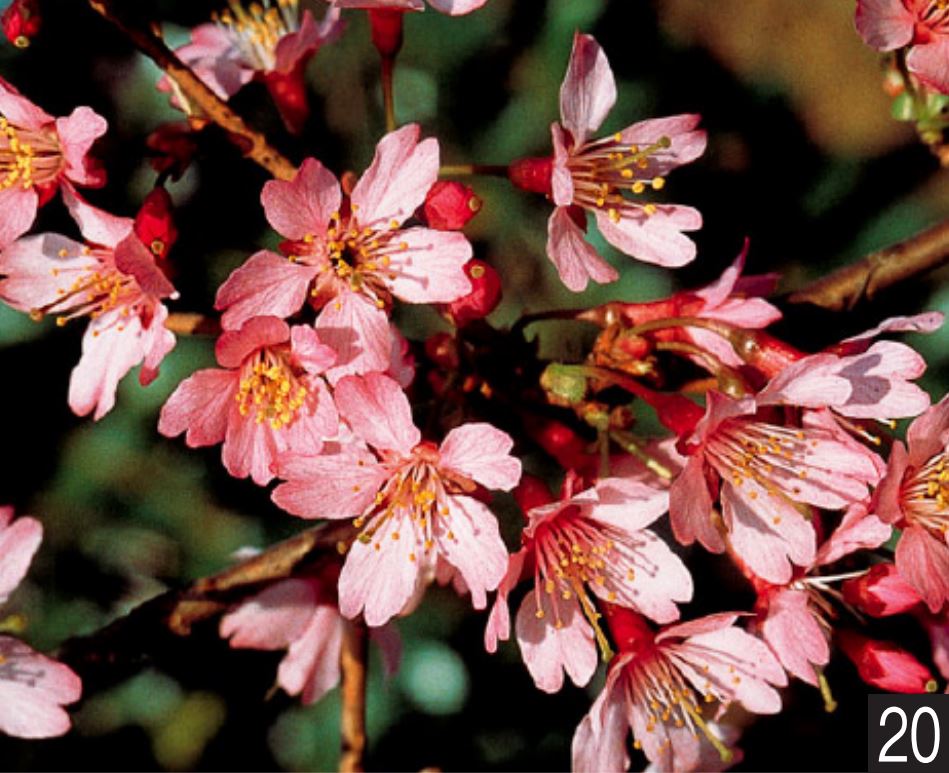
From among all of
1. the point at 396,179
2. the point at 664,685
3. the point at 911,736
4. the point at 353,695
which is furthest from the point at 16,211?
the point at 911,736

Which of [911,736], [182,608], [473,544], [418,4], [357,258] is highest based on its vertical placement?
→ [418,4]

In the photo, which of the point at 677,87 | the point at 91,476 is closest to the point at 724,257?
the point at 677,87

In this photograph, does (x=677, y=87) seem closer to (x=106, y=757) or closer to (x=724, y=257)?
(x=724, y=257)

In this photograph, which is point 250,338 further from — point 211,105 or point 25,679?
point 25,679

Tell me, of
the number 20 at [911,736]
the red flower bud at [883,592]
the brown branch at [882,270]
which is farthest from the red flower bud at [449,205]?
the number 20 at [911,736]

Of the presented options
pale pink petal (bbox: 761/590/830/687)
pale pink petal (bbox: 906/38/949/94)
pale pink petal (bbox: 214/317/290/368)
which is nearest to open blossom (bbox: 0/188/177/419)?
pale pink petal (bbox: 214/317/290/368)

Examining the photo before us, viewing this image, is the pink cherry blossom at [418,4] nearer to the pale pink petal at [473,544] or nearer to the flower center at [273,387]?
the flower center at [273,387]

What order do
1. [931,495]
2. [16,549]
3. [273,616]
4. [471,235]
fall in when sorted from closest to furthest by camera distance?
[931,495], [16,549], [273,616], [471,235]
